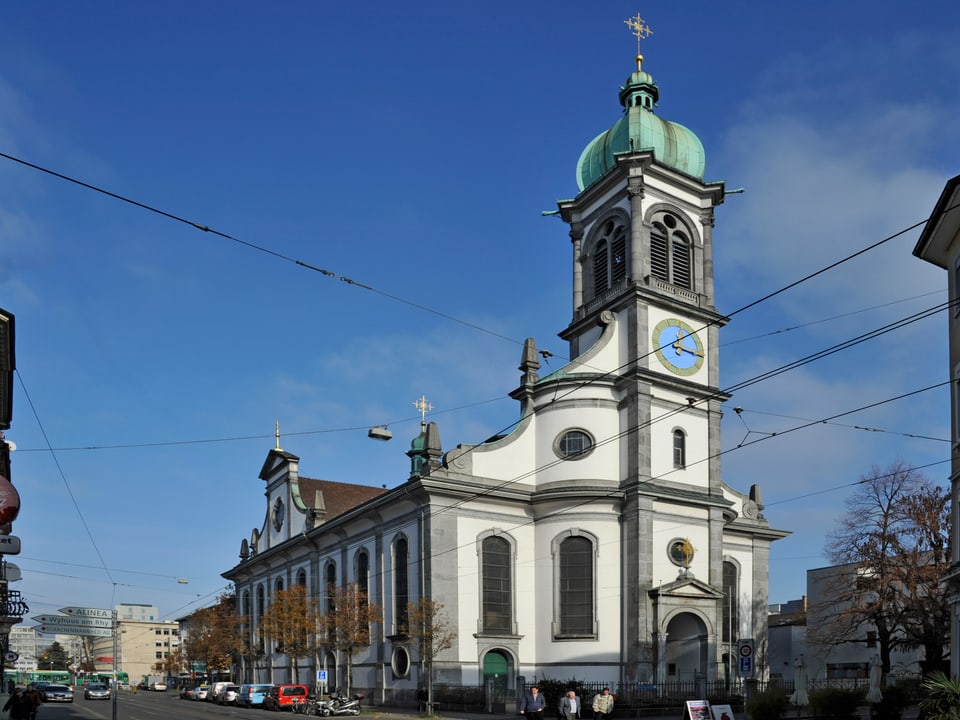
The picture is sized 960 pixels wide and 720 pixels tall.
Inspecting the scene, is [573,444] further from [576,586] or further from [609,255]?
[609,255]

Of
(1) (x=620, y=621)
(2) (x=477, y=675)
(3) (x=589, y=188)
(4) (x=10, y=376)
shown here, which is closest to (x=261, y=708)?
(2) (x=477, y=675)

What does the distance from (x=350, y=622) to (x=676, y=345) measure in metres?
19.9

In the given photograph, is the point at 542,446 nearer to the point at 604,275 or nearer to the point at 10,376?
the point at 604,275

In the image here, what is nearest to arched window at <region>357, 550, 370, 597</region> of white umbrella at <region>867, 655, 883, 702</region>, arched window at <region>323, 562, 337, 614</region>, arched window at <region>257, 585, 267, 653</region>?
arched window at <region>323, 562, 337, 614</region>

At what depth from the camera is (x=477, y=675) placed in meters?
40.3

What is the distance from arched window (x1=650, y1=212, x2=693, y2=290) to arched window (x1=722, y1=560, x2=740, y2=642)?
46.9 feet

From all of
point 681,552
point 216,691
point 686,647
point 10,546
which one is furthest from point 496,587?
point 10,546

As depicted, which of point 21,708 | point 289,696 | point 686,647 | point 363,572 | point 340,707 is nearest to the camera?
point 21,708

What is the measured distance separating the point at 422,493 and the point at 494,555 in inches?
168

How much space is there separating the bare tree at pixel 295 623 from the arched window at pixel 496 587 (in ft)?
38.0

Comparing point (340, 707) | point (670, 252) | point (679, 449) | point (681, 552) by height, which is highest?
point (670, 252)

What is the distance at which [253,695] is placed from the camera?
50.9 meters

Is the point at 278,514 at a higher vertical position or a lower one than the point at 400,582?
higher

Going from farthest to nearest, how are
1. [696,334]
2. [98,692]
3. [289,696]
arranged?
[98,692] < [696,334] < [289,696]
